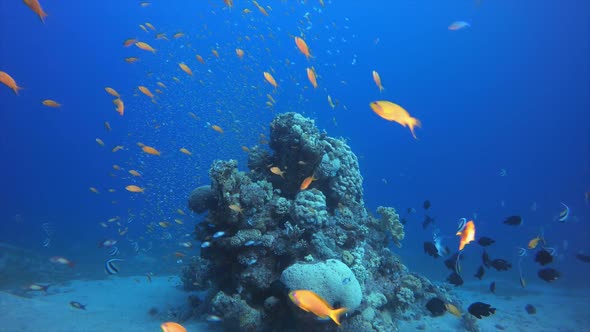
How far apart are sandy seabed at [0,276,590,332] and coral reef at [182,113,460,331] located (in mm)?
1185

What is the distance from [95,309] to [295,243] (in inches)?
263

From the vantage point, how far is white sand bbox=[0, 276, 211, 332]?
6955mm

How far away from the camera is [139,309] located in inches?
360

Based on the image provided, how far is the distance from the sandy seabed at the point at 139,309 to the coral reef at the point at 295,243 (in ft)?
3.89

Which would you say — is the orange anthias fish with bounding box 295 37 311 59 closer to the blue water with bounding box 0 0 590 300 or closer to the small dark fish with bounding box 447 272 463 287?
the small dark fish with bounding box 447 272 463 287

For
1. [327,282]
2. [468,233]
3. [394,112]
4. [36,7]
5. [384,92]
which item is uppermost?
[384,92]

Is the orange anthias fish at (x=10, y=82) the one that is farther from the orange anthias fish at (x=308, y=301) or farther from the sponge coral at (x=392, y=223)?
the sponge coral at (x=392, y=223)

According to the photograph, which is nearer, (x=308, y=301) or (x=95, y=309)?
(x=308, y=301)

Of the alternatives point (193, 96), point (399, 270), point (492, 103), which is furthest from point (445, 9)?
point (399, 270)

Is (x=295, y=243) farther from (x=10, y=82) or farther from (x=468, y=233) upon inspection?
(x=10, y=82)

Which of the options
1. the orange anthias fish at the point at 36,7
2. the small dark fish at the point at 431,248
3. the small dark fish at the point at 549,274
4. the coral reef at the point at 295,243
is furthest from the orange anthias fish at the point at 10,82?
the small dark fish at the point at 549,274

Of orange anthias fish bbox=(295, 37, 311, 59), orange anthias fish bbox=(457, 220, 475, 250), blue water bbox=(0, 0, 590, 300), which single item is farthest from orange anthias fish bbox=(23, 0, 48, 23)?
blue water bbox=(0, 0, 590, 300)

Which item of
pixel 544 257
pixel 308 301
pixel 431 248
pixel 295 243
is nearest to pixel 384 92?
pixel 431 248

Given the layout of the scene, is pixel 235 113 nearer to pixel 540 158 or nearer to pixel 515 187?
pixel 515 187
